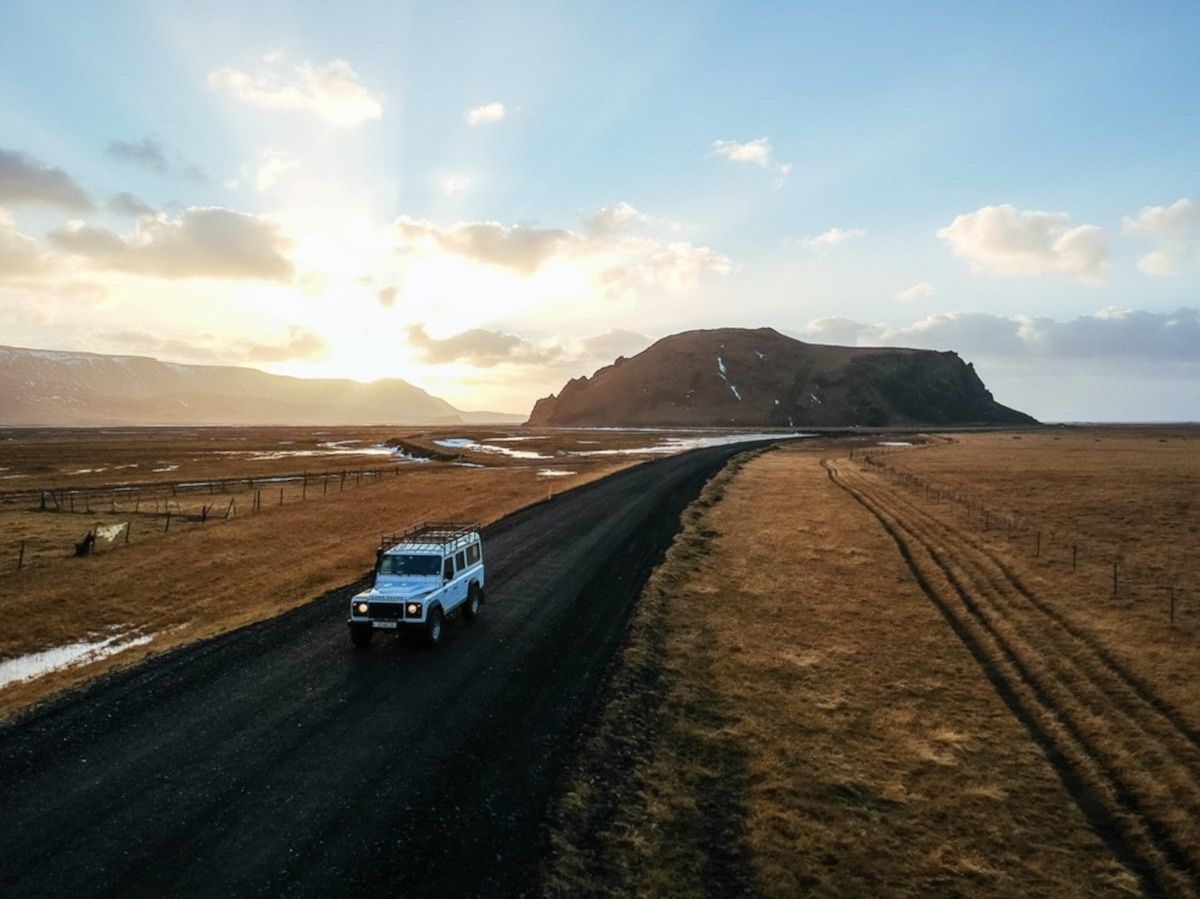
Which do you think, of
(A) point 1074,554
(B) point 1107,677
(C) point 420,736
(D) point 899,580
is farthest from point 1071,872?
(A) point 1074,554

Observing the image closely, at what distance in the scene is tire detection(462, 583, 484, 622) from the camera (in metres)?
20.9

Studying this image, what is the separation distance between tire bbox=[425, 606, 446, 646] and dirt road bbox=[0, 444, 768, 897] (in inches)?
14.4

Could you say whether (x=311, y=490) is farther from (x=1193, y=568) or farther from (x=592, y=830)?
(x=1193, y=568)

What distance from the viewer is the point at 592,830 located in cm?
1055

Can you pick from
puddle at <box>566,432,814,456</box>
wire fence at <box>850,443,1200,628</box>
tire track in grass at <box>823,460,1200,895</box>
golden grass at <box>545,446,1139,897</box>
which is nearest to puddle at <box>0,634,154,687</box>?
golden grass at <box>545,446,1139,897</box>

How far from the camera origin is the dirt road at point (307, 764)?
31.3 feet

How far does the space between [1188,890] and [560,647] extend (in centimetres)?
1352

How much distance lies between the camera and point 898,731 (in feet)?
47.3

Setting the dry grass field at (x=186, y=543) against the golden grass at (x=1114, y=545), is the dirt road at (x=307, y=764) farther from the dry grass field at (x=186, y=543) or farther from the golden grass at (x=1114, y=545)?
the golden grass at (x=1114, y=545)

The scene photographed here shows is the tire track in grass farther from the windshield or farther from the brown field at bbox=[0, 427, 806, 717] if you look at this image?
the brown field at bbox=[0, 427, 806, 717]

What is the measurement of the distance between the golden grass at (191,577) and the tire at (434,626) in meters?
6.93

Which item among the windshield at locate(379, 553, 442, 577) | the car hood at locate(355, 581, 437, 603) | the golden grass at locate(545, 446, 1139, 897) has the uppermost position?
the windshield at locate(379, 553, 442, 577)

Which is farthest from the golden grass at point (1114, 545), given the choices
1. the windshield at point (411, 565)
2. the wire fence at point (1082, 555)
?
the windshield at point (411, 565)

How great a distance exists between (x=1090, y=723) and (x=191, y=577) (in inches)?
1245
